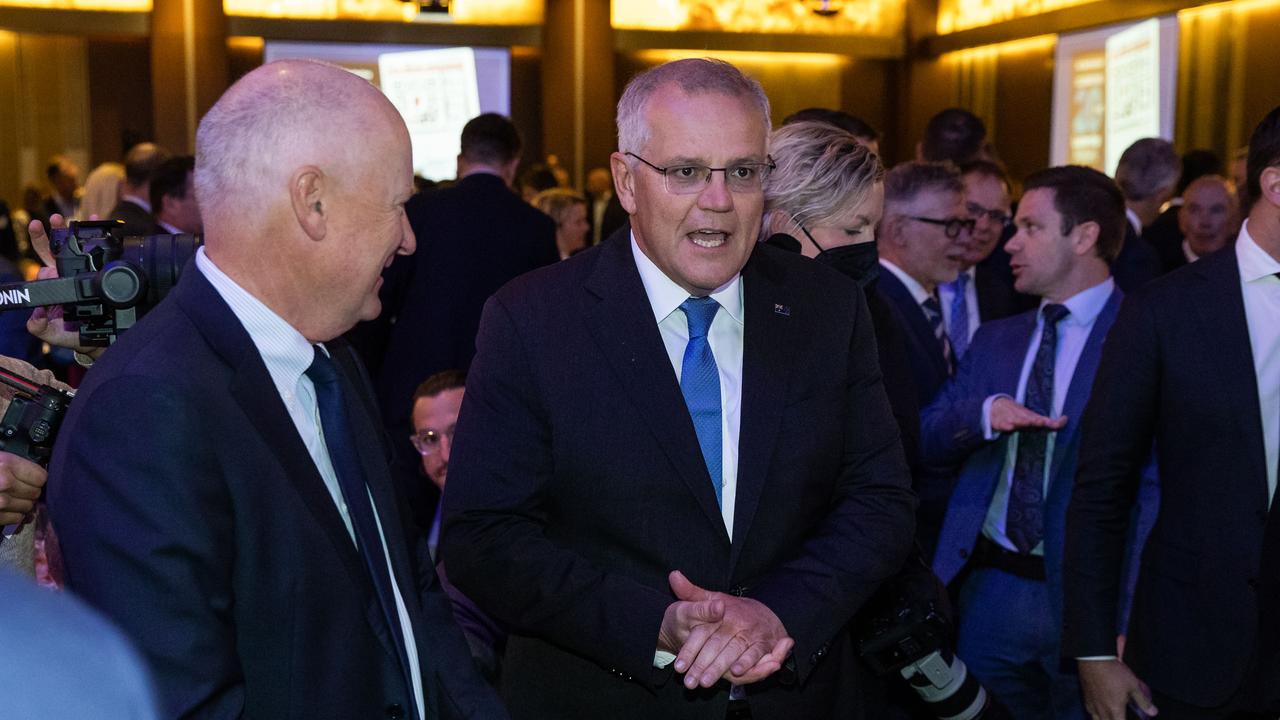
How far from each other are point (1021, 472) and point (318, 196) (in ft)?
7.32

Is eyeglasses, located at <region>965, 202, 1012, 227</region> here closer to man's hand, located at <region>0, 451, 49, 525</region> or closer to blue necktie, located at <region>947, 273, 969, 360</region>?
blue necktie, located at <region>947, 273, 969, 360</region>

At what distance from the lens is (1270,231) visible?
233 centimetres

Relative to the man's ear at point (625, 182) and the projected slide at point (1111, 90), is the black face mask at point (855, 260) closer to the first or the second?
the man's ear at point (625, 182)

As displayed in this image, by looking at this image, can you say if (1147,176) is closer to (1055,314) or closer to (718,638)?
(1055,314)

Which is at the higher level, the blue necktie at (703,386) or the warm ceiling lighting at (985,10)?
the warm ceiling lighting at (985,10)

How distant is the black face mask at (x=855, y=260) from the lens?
239 centimetres

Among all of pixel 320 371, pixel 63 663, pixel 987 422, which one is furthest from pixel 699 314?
pixel 63 663

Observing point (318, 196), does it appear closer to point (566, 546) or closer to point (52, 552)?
point (52, 552)

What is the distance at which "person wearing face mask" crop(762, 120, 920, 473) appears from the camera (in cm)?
240

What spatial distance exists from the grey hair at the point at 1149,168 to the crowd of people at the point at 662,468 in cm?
278

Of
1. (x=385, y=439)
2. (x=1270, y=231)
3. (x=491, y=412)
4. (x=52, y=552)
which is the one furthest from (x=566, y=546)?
(x=1270, y=231)

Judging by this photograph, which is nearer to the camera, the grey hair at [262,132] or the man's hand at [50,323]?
the grey hair at [262,132]

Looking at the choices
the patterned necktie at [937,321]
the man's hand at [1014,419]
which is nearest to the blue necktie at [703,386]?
the man's hand at [1014,419]

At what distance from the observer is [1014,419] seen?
281 cm
